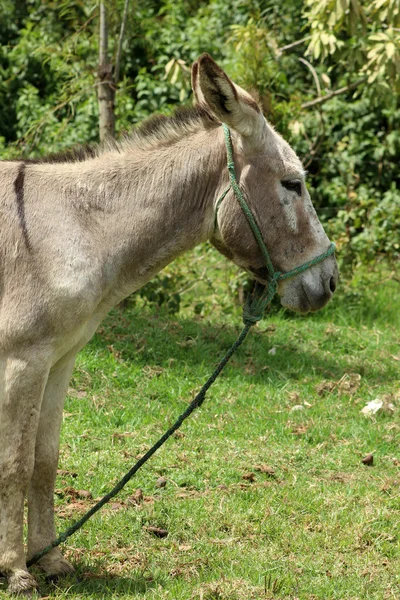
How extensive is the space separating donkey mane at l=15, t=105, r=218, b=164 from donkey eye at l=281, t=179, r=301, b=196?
451mm

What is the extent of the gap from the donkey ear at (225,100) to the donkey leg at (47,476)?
52.2 inches

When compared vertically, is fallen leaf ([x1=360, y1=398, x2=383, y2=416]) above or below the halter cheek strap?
below

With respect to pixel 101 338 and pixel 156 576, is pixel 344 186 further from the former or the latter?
pixel 156 576

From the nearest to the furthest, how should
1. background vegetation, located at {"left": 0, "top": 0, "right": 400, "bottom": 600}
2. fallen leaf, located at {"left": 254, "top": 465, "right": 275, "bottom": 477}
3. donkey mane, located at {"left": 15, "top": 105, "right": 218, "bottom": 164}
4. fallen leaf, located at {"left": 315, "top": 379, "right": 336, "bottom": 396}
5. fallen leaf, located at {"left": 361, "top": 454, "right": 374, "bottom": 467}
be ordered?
donkey mane, located at {"left": 15, "top": 105, "right": 218, "bottom": 164} < background vegetation, located at {"left": 0, "top": 0, "right": 400, "bottom": 600} < fallen leaf, located at {"left": 254, "top": 465, "right": 275, "bottom": 477} < fallen leaf, located at {"left": 361, "top": 454, "right": 374, "bottom": 467} < fallen leaf, located at {"left": 315, "top": 379, "right": 336, "bottom": 396}

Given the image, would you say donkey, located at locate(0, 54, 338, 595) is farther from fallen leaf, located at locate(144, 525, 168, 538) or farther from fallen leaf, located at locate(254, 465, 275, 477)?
fallen leaf, located at locate(254, 465, 275, 477)

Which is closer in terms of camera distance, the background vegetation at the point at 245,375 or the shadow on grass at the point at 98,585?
the shadow on grass at the point at 98,585

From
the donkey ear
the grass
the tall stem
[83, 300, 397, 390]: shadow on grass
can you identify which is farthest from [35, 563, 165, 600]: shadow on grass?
the tall stem

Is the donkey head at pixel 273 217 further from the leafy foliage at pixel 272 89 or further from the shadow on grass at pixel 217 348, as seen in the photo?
the leafy foliage at pixel 272 89

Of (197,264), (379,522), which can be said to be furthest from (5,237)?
(197,264)

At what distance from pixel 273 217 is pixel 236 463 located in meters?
1.98

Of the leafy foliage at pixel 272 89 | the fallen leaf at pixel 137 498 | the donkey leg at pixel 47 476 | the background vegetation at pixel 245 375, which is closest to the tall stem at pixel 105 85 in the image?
the background vegetation at pixel 245 375

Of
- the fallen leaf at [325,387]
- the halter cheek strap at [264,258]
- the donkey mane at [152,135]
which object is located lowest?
the fallen leaf at [325,387]

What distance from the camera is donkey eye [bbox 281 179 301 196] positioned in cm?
398

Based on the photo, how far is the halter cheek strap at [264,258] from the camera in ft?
12.8
